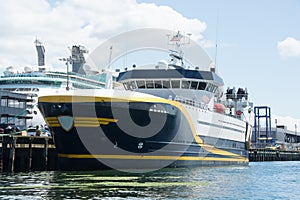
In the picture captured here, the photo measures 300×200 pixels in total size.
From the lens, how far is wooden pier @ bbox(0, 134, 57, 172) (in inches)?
1164

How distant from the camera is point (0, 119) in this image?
50.9 meters

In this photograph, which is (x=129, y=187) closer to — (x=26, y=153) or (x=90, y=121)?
(x=90, y=121)

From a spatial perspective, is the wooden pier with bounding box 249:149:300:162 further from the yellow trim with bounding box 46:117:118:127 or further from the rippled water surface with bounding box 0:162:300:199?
the yellow trim with bounding box 46:117:118:127

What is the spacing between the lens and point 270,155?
85.0 metres

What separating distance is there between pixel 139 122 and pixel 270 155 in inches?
2415

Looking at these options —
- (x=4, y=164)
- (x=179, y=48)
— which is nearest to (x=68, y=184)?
(x=4, y=164)

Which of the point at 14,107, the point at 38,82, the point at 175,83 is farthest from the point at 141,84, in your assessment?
the point at 38,82

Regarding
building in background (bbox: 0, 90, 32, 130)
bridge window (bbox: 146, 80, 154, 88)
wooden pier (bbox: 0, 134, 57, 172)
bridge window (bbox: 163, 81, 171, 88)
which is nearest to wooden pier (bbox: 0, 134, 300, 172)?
wooden pier (bbox: 0, 134, 57, 172)

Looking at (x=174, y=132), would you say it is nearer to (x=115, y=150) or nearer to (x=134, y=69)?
(x=115, y=150)

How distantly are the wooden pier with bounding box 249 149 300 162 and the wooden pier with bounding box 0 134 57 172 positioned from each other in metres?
49.0

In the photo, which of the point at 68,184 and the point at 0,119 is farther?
the point at 0,119

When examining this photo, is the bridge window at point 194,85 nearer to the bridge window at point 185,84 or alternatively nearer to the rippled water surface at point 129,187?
the bridge window at point 185,84

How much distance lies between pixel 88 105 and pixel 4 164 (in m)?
7.70

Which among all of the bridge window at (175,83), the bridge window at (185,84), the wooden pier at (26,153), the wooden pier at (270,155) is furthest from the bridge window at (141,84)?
the wooden pier at (270,155)
